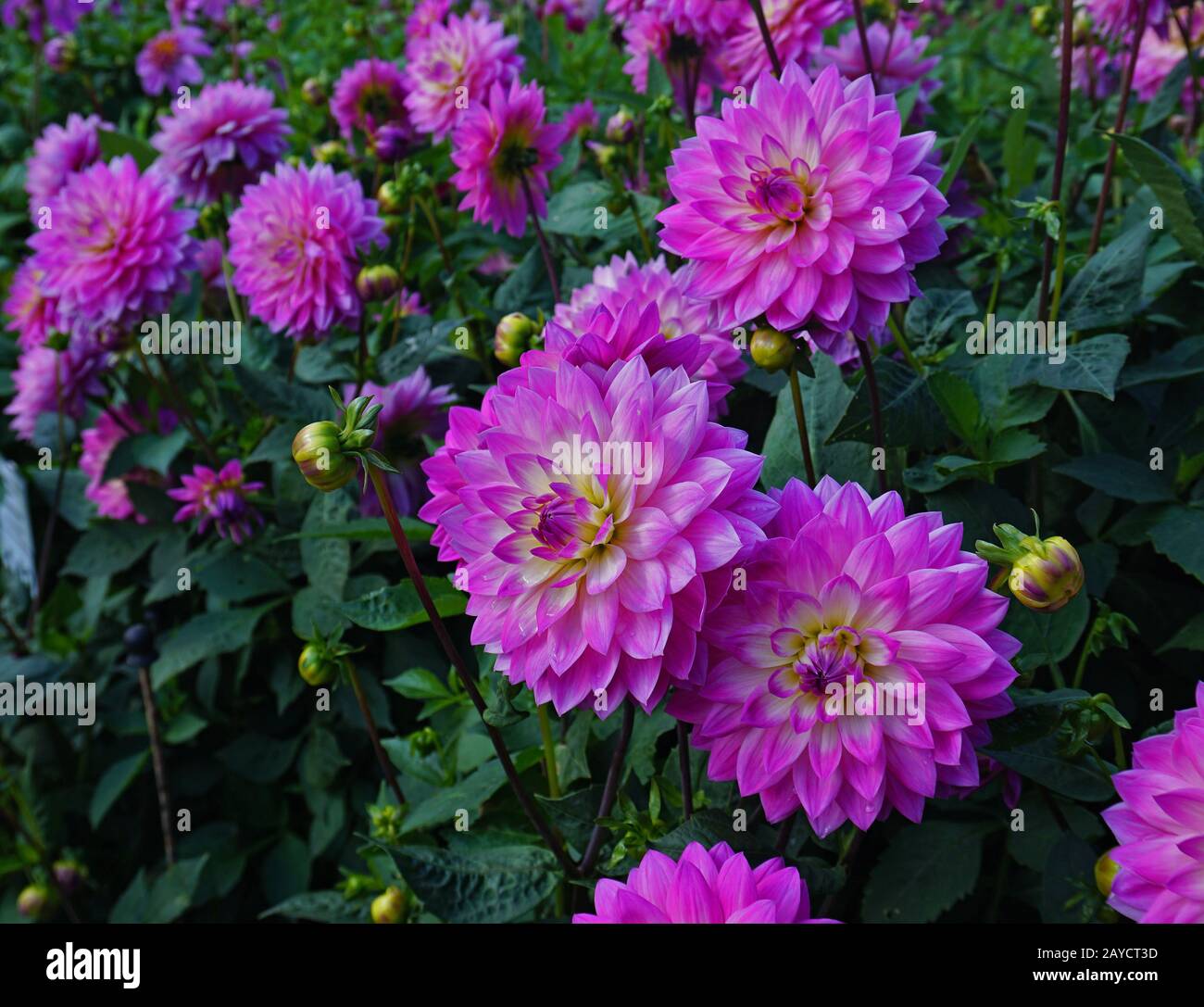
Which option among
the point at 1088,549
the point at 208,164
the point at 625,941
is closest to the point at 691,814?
the point at 625,941

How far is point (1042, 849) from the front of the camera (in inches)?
36.9

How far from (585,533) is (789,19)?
40.5 inches

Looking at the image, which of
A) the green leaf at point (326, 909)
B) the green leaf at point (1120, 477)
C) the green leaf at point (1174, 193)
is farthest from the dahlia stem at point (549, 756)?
the green leaf at point (1174, 193)

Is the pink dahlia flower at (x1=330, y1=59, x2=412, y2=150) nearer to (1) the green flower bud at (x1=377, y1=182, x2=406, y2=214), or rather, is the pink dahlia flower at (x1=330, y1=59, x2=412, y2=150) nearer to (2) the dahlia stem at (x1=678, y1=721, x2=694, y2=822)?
(1) the green flower bud at (x1=377, y1=182, x2=406, y2=214)

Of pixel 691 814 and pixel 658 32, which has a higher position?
pixel 658 32

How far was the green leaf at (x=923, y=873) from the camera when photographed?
93cm

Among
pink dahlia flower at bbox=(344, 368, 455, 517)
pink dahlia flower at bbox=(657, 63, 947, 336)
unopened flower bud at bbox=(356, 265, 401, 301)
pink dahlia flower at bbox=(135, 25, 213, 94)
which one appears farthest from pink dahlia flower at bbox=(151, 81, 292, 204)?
pink dahlia flower at bbox=(657, 63, 947, 336)

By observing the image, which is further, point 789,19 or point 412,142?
point 412,142

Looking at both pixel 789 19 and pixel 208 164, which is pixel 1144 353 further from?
pixel 208 164

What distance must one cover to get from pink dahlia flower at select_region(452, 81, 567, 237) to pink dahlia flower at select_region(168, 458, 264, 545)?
0.52m

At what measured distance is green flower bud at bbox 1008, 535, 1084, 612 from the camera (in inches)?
25.9

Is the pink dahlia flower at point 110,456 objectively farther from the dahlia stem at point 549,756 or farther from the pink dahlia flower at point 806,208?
the pink dahlia flower at point 806,208

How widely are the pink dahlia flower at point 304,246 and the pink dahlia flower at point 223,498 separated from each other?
24 centimetres

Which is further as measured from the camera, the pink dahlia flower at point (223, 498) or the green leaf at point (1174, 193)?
the pink dahlia flower at point (223, 498)
